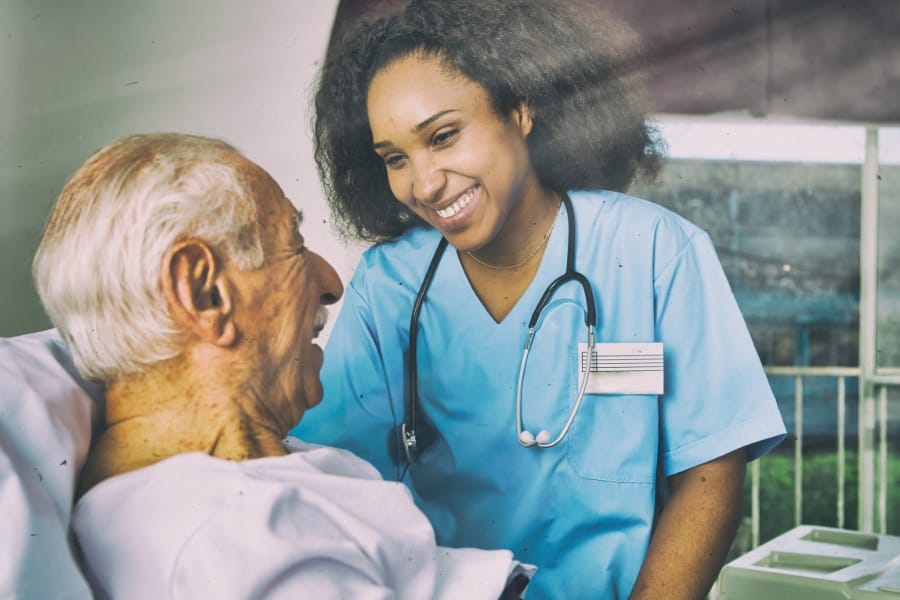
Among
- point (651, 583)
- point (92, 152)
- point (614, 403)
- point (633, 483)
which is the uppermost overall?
point (92, 152)

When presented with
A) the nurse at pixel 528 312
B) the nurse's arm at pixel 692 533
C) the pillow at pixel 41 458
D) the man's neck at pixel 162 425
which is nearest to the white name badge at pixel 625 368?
the nurse at pixel 528 312

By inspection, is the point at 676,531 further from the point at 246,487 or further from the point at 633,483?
the point at 246,487

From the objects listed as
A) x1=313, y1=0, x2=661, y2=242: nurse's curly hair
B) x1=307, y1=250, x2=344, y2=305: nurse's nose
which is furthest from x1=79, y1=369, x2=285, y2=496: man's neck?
x1=313, y1=0, x2=661, y2=242: nurse's curly hair

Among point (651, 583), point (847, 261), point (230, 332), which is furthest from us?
point (847, 261)

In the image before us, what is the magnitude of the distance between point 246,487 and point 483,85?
607 mm

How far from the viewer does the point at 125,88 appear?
46.3 inches

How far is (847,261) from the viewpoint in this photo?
1258mm

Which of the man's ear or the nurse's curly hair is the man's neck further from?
the nurse's curly hair

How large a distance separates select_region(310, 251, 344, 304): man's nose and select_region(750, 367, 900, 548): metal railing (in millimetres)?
646

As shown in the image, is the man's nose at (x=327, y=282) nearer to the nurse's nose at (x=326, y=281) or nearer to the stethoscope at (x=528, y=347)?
the nurse's nose at (x=326, y=281)

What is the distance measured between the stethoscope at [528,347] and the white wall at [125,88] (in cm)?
15

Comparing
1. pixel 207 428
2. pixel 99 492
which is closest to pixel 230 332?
pixel 207 428

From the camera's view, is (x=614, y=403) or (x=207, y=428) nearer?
(x=207, y=428)

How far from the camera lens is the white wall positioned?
46.0 inches
